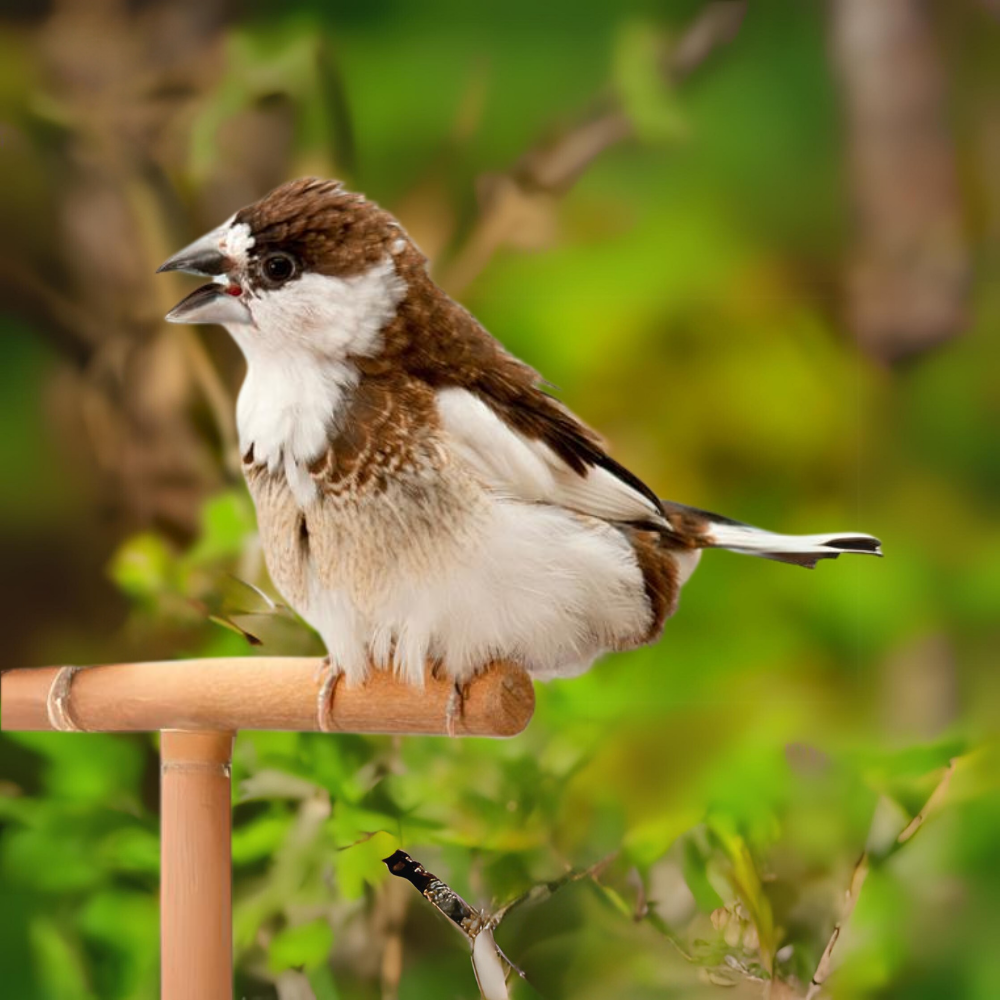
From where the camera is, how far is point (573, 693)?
43.0 inches

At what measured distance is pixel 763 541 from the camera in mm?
819

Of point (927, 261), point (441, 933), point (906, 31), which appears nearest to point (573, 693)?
point (441, 933)

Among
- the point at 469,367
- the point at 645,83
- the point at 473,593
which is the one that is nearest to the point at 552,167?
the point at 645,83

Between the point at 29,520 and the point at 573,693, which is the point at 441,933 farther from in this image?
the point at 29,520

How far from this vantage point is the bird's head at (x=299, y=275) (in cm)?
74

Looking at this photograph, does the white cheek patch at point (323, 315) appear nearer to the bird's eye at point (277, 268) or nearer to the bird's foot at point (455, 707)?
the bird's eye at point (277, 268)

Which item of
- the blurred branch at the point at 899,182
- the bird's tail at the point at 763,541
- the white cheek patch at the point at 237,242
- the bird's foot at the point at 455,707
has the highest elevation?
the blurred branch at the point at 899,182

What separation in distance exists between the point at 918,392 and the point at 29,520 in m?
0.76

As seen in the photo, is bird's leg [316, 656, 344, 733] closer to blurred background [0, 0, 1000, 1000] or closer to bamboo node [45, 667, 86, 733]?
bamboo node [45, 667, 86, 733]

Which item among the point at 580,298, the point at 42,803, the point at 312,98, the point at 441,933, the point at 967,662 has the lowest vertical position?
the point at 441,933

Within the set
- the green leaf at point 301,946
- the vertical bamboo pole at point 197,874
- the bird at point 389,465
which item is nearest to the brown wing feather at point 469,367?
the bird at point 389,465

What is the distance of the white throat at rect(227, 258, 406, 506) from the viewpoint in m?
0.73

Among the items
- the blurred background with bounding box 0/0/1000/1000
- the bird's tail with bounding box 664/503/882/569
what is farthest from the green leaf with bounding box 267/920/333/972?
the bird's tail with bounding box 664/503/882/569

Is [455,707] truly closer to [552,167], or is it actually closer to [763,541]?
[763,541]
